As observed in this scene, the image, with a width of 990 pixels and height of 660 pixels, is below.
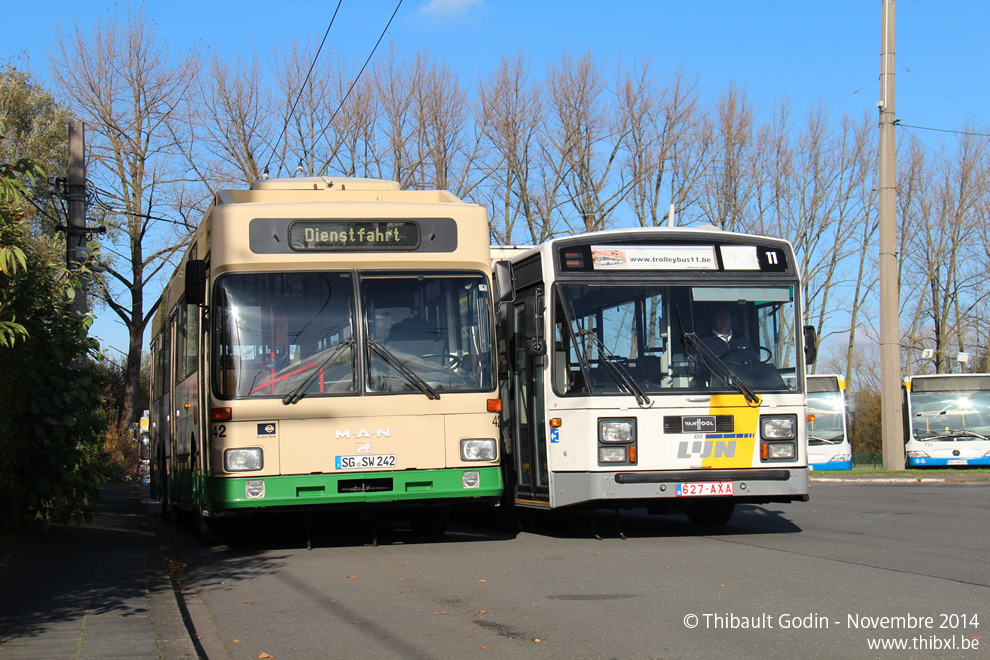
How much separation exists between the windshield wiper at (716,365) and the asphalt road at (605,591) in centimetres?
152

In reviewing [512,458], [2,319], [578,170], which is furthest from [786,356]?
[578,170]

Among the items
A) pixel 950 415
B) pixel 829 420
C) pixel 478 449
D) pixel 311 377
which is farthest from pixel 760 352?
pixel 950 415

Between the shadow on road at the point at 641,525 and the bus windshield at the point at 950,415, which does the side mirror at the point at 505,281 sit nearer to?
the shadow on road at the point at 641,525

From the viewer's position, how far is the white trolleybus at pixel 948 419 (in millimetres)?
33031

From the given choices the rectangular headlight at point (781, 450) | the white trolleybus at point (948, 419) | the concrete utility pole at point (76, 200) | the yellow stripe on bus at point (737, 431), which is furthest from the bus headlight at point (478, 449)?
the white trolleybus at point (948, 419)

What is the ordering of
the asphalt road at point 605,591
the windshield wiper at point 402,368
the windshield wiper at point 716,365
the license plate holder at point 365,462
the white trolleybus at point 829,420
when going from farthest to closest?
1. the white trolleybus at point 829,420
2. the windshield wiper at point 716,365
3. the windshield wiper at point 402,368
4. the license plate holder at point 365,462
5. the asphalt road at point 605,591

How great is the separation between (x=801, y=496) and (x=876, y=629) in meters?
4.88

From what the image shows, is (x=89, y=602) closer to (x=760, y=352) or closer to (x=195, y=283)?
(x=195, y=283)

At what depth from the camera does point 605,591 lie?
8.01 metres

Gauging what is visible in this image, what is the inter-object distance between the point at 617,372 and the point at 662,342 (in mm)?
586

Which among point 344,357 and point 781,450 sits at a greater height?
point 344,357

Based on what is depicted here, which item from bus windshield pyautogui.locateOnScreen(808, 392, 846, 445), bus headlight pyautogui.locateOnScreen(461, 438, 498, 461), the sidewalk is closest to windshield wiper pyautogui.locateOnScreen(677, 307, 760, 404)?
bus headlight pyautogui.locateOnScreen(461, 438, 498, 461)

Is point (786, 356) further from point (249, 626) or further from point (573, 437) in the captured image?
point (249, 626)

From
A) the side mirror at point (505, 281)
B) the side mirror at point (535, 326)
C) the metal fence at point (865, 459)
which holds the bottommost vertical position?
the metal fence at point (865, 459)
